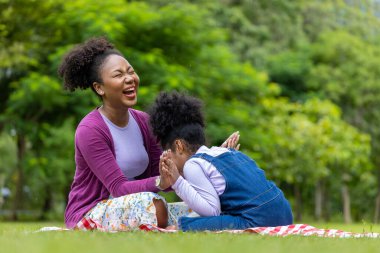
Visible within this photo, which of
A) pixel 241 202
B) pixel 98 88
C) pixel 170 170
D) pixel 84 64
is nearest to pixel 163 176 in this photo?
pixel 170 170

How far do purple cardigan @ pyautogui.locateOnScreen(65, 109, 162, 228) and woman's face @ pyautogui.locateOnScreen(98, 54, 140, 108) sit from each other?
192 mm

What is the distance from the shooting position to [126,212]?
19.1 feet

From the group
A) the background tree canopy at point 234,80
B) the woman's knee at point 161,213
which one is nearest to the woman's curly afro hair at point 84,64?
the woman's knee at point 161,213

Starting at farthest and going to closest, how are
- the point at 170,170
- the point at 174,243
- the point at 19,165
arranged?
the point at 19,165, the point at 170,170, the point at 174,243

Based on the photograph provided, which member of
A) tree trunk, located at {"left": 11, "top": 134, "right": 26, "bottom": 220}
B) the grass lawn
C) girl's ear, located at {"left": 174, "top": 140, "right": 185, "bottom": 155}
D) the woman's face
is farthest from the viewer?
tree trunk, located at {"left": 11, "top": 134, "right": 26, "bottom": 220}

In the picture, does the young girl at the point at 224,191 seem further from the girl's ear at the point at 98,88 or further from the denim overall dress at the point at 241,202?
the girl's ear at the point at 98,88

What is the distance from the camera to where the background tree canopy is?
20781mm

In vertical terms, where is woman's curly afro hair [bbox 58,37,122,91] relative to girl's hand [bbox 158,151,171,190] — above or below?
above

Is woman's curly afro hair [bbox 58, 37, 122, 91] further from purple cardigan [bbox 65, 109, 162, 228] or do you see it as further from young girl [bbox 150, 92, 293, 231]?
young girl [bbox 150, 92, 293, 231]

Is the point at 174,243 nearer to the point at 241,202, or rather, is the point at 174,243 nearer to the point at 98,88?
the point at 241,202

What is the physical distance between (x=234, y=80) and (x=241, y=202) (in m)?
18.7

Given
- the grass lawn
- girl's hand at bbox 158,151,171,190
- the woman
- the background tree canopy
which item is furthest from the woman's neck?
the background tree canopy

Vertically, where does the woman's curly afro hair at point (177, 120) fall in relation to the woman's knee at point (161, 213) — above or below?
above

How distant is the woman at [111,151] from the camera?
5.89 m
